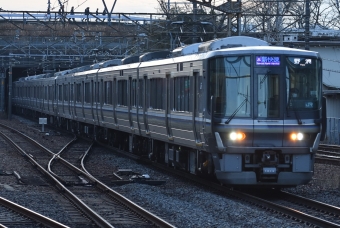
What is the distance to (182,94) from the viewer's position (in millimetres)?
14867

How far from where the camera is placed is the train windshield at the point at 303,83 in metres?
12.8

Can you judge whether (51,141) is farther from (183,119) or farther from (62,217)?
(62,217)

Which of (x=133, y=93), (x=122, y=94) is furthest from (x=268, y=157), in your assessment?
(x=122, y=94)

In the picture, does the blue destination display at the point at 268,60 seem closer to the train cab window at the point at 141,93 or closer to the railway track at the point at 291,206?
the railway track at the point at 291,206

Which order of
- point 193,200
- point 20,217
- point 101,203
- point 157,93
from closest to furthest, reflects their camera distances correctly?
point 20,217 → point 101,203 → point 193,200 → point 157,93

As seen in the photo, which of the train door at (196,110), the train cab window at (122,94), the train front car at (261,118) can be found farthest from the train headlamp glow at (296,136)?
the train cab window at (122,94)

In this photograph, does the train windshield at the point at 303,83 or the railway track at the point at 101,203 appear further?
the train windshield at the point at 303,83

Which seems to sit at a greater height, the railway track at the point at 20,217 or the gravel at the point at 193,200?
the railway track at the point at 20,217

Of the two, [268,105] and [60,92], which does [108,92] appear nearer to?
[268,105]

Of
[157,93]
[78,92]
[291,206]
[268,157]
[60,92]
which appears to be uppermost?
[157,93]

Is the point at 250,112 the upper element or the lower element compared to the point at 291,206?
upper

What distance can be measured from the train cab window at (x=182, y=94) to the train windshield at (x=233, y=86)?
5.45 ft

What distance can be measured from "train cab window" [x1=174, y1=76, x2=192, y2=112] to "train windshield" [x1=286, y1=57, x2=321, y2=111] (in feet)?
7.41

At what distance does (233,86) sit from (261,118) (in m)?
0.70
